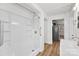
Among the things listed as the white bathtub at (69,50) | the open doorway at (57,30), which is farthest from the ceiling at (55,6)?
the open doorway at (57,30)

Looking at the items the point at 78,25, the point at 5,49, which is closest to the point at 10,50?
the point at 5,49

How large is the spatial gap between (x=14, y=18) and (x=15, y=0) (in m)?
0.52

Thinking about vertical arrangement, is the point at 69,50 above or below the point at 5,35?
below

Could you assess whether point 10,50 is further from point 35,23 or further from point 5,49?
point 35,23

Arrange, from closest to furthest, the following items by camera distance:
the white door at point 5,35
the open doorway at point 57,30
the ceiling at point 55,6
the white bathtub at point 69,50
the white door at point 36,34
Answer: the white bathtub at point 69,50 < the white door at point 5,35 < the ceiling at point 55,6 < the white door at point 36,34 < the open doorway at point 57,30

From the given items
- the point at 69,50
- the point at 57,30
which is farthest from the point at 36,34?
the point at 57,30

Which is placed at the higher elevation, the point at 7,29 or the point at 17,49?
the point at 7,29

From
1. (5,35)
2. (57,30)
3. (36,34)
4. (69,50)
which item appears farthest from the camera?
(57,30)

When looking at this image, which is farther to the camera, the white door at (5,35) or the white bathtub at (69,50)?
the white door at (5,35)

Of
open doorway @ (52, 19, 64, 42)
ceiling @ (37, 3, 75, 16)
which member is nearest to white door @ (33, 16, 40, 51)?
ceiling @ (37, 3, 75, 16)

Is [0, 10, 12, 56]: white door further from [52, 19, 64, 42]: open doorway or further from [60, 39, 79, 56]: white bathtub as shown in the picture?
[52, 19, 64, 42]: open doorway

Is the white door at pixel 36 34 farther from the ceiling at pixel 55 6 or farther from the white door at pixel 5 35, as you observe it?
the white door at pixel 5 35

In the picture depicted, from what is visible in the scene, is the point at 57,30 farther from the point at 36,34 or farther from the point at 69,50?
the point at 69,50

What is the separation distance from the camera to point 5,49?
239 cm
